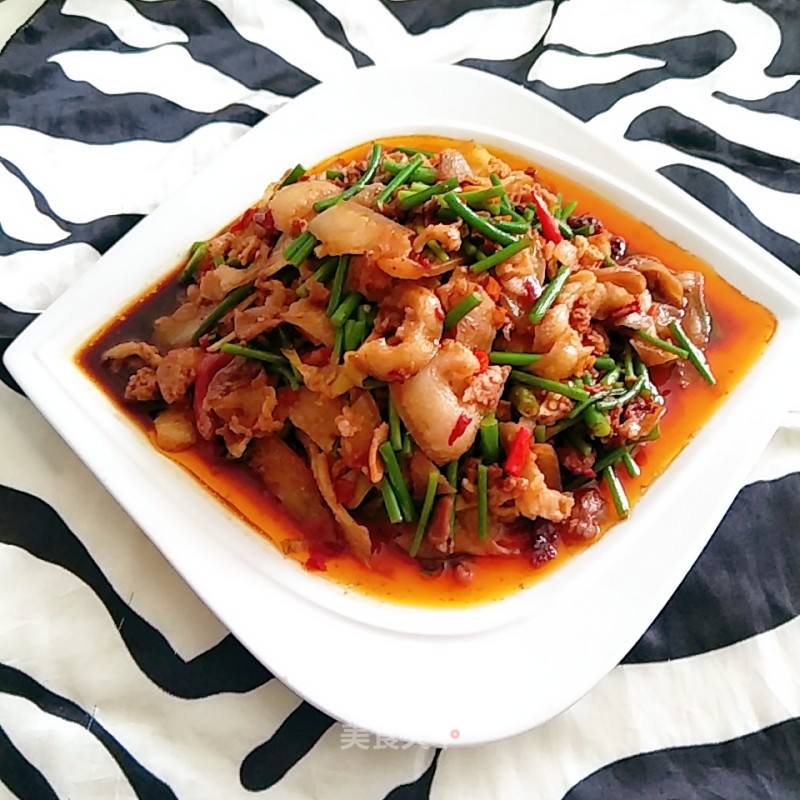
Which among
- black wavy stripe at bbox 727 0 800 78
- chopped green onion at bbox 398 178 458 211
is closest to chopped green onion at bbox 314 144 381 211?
chopped green onion at bbox 398 178 458 211

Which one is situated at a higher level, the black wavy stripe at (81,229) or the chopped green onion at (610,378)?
the chopped green onion at (610,378)

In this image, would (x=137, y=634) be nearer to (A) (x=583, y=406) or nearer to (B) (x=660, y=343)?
(A) (x=583, y=406)

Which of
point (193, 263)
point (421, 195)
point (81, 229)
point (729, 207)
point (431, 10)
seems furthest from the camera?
point (431, 10)

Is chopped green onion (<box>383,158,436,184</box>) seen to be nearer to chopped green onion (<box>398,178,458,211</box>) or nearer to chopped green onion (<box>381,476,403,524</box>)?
chopped green onion (<box>398,178,458,211</box>)

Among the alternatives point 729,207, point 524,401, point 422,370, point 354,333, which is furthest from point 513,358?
point 729,207

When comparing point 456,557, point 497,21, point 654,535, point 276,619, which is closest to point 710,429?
point 654,535

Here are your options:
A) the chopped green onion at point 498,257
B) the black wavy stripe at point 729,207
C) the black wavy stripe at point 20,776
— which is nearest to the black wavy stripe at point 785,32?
the black wavy stripe at point 729,207

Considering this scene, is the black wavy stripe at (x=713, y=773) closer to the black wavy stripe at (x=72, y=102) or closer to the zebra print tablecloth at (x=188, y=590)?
the zebra print tablecloth at (x=188, y=590)
